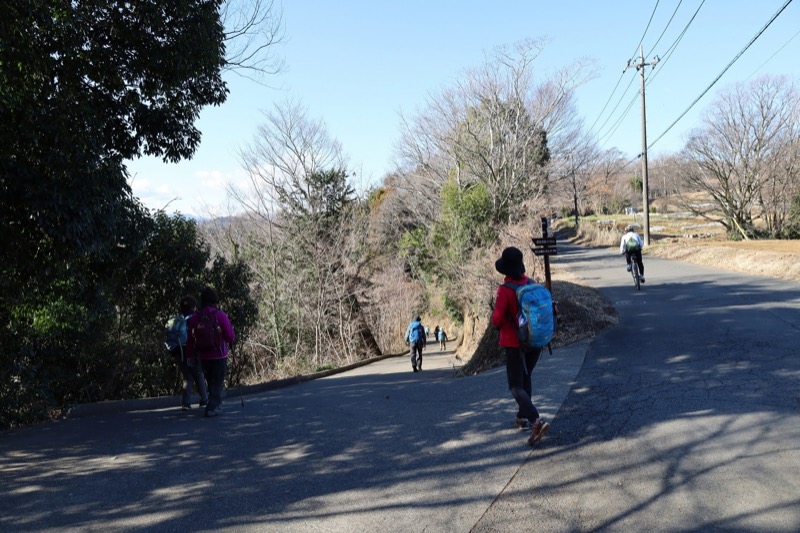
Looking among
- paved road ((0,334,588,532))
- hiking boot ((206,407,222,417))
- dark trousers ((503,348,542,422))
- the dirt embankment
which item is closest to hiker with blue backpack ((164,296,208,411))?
paved road ((0,334,588,532))

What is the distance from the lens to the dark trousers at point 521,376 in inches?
235

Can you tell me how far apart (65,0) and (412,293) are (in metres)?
27.4

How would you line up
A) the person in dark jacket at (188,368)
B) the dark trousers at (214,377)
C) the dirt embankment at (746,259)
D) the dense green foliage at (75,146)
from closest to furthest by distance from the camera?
the dense green foliage at (75,146), the dark trousers at (214,377), the person in dark jacket at (188,368), the dirt embankment at (746,259)

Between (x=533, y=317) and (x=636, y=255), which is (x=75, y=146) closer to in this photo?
(x=533, y=317)

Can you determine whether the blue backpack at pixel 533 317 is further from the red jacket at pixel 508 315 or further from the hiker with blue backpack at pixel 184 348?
the hiker with blue backpack at pixel 184 348

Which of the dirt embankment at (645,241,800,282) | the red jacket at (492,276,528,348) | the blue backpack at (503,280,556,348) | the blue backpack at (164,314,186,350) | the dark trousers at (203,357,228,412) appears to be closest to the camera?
the blue backpack at (503,280,556,348)

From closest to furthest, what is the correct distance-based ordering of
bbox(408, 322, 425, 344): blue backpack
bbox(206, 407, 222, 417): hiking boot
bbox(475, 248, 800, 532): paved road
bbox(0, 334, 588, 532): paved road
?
bbox(475, 248, 800, 532): paved road < bbox(0, 334, 588, 532): paved road < bbox(206, 407, 222, 417): hiking boot < bbox(408, 322, 425, 344): blue backpack

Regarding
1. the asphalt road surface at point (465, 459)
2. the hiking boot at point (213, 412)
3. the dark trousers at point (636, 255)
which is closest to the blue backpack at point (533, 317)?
the asphalt road surface at point (465, 459)

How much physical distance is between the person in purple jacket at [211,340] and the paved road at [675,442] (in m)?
4.29

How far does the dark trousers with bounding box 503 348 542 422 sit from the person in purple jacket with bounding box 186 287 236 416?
399cm

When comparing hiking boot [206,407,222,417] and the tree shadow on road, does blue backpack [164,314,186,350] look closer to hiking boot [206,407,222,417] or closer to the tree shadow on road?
hiking boot [206,407,222,417]

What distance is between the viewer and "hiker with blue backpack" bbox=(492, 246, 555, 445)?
19.1ft

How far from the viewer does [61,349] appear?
38.0ft

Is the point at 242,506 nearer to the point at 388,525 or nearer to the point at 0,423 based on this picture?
the point at 388,525
